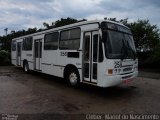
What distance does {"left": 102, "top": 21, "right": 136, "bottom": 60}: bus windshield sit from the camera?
7.57 m

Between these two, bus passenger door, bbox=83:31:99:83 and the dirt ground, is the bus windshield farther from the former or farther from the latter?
the dirt ground

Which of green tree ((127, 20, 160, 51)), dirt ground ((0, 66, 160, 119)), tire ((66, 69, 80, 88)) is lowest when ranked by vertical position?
dirt ground ((0, 66, 160, 119))

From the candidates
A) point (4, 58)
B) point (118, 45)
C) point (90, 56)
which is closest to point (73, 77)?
point (90, 56)

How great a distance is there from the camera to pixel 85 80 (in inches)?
336

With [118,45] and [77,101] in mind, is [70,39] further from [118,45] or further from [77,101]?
[77,101]

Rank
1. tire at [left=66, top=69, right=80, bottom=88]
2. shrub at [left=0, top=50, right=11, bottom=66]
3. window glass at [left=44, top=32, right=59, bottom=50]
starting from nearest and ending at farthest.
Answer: tire at [left=66, top=69, right=80, bottom=88]
window glass at [left=44, top=32, right=59, bottom=50]
shrub at [left=0, top=50, right=11, bottom=66]

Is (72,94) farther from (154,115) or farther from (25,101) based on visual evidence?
(154,115)

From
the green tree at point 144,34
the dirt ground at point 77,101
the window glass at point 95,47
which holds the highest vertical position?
the green tree at point 144,34

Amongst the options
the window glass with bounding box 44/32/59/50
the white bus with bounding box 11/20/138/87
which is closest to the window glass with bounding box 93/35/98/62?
the white bus with bounding box 11/20/138/87

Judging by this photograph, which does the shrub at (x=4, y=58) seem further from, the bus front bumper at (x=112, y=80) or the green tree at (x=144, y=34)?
the bus front bumper at (x=112, y=80)

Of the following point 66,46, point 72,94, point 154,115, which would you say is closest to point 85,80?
point 72,94

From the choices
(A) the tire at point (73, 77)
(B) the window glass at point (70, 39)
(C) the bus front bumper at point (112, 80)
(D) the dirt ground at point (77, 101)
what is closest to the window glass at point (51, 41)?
(B) the window glass at point (70, 39)

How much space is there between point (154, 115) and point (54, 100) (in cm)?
344

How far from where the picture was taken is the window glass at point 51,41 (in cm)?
1079
